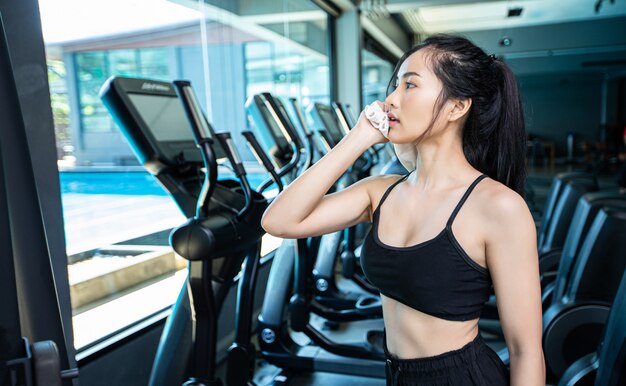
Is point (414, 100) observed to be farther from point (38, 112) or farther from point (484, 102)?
point (38, 112)

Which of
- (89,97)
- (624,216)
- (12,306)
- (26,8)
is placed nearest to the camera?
(12,306)

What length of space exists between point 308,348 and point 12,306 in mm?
2532

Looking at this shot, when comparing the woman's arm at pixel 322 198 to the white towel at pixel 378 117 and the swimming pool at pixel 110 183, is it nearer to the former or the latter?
the white towel at pixel 378 117

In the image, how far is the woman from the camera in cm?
108

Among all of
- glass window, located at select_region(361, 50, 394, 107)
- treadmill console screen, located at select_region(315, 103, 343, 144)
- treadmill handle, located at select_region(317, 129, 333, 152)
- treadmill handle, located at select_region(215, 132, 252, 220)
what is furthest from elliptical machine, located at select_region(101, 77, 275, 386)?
glass window, located at select_region(361, 50, 394, 107)

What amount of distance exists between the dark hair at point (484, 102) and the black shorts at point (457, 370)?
0.40 metres

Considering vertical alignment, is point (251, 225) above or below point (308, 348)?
above

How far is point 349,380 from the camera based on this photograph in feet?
9.22

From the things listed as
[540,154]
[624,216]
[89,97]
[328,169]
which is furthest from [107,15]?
[540,154]

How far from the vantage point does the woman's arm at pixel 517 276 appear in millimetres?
1059

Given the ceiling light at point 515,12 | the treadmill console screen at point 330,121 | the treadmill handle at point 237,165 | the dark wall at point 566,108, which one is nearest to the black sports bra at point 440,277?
the treadmill handle at point 237,165

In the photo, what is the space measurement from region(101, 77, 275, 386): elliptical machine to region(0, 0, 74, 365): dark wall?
0.25 m

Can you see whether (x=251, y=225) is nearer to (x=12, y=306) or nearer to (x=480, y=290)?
(x=480, y=290)

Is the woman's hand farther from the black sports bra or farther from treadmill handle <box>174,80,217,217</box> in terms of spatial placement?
treadmill handle <box>174,80,217,217</box>
